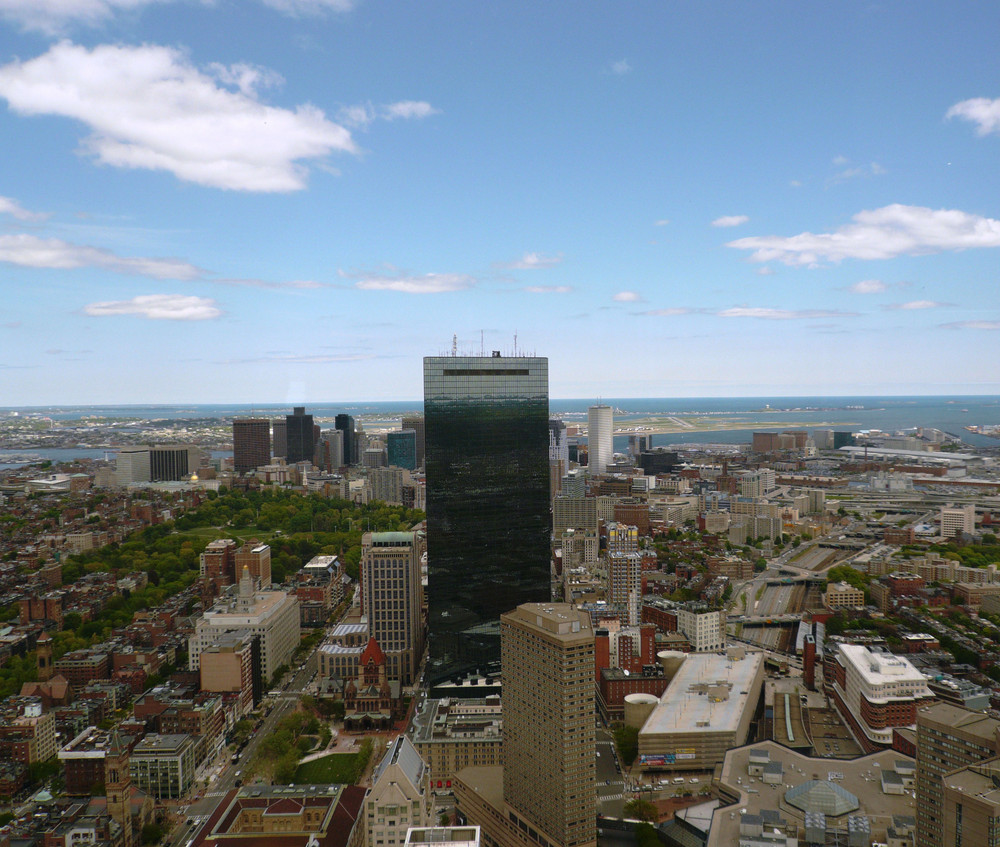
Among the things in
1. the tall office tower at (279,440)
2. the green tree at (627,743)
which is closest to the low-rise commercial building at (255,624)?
the green tree at (627,743)

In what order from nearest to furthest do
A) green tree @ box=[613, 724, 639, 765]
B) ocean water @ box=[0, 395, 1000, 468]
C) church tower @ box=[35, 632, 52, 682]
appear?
1. green tree @ box=[613, 724, 639, 765]
2. church tower @ box=[35, 632, 52, 682]
3. ocean water @ box=[0, 395, 1000, 468]

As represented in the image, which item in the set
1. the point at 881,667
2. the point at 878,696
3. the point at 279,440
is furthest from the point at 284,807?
the point at 279,440

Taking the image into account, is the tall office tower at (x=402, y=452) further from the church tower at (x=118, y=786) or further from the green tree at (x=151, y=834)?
the church tower at (x=118, y=786)

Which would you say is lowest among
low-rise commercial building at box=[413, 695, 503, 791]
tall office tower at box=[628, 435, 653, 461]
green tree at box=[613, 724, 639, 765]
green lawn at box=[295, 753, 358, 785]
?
green lawn at box=[295, 753, 358, 785]

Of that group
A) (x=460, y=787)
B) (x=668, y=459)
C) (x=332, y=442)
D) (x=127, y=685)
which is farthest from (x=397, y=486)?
(x=460, y=787)

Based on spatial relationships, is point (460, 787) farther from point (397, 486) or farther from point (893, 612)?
point (397, 486)

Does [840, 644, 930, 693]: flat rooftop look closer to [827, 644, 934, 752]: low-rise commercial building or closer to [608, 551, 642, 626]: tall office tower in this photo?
[827, 644, 934, 752]: low-rise commercial building

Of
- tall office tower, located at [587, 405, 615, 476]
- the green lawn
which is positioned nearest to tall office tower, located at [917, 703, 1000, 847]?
the green lawn
